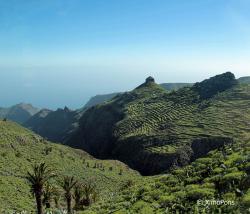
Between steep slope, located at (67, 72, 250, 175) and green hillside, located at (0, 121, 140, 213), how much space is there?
53.4 ft

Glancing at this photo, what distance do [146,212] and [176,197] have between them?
190 cm

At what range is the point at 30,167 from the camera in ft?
311

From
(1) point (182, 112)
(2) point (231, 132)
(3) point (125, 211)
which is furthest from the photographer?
(1) point (182, 112)

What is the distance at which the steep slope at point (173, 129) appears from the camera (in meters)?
138

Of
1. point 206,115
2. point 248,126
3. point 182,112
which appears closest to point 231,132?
point 248,126

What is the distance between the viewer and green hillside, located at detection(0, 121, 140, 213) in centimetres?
7650

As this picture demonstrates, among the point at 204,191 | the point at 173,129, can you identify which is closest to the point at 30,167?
the point at 173,129

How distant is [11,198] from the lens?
71.9 meters

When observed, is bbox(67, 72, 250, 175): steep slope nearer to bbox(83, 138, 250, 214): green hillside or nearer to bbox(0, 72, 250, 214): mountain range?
bbox(0, 72, 250, 214): mountain range

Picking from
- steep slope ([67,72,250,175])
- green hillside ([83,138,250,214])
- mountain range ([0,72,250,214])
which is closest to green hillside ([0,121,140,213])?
mountain range ([0,72,250,214])

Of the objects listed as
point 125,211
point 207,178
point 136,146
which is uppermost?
point 207,178

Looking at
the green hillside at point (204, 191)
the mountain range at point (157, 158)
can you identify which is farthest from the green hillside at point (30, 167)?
the green hillside at point (204, 191)

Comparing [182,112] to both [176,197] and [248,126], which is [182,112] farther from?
[176,197]

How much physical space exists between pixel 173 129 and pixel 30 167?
238 ft
